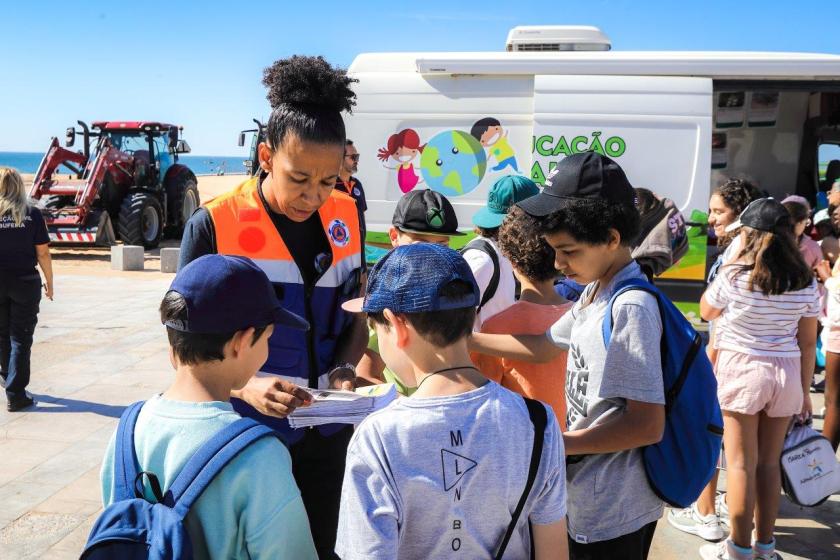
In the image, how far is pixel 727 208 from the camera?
14.9 ft

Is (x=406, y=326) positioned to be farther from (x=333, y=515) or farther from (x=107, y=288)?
(x=107, y=288)

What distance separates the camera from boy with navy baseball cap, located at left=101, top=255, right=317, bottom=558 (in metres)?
1.47

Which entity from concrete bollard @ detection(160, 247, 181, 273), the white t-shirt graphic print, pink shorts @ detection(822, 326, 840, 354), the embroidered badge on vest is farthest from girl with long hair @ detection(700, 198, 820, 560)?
concrete bollard @ detection(160, 247, 181, 273)

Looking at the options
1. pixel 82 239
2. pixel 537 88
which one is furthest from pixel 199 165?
pixel 537 88

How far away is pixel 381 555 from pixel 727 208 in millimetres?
3837

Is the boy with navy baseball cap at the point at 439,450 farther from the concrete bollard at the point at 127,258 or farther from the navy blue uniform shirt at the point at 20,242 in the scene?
the concrete bollard at the point at 127,258

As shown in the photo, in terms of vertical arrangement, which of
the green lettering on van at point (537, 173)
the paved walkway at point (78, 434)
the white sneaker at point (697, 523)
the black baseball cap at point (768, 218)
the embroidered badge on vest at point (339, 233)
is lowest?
the paved walkway at point (78, 434)

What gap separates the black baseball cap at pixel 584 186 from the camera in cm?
195

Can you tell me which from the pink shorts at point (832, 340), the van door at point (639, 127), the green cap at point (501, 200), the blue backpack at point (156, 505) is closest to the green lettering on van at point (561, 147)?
the van door at point (639, 127)

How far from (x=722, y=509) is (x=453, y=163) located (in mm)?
3644

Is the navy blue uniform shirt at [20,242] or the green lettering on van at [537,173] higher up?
the green lettering on van at [537,173]

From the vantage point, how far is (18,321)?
5875 mm

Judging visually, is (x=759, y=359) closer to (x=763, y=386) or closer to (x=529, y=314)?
(x=763, y=386)

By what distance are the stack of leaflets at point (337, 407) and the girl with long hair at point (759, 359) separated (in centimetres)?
225
